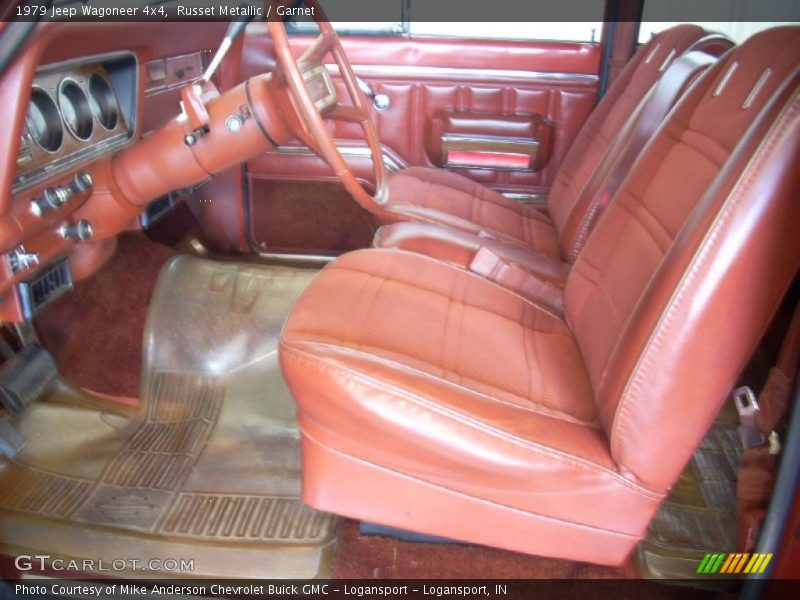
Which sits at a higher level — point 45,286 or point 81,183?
point 81,183

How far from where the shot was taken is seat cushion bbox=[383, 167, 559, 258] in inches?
69.2

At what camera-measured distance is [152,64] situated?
5.25 ft

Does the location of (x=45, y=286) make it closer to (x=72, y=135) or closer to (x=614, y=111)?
(x=72, y=135)

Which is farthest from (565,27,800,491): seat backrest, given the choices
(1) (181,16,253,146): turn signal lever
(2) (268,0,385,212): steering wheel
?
(1) (181,16,253,146): turn signal lever

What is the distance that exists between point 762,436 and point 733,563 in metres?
0.24

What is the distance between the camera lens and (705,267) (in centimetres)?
→ 77

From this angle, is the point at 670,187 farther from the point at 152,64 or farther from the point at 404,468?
the point at 152,64

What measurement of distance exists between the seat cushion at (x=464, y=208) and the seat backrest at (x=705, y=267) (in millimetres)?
719

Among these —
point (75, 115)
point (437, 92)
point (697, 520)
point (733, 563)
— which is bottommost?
point (697, 520)

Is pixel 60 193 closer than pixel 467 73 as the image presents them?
Yes

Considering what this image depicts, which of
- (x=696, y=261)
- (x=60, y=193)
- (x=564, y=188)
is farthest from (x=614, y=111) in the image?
(x=60, y=193)

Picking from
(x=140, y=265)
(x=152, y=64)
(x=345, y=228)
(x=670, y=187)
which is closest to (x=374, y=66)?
(x=345, y=228)

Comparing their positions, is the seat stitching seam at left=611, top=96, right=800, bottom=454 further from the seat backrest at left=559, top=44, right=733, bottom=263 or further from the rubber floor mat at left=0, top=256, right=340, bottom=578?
the rubber floor mat at left=0, top=256, right=340, bottom=578

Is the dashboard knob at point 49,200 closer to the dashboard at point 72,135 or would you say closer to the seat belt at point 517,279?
the dashboard at point 72,135
